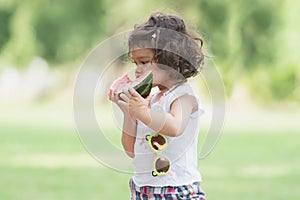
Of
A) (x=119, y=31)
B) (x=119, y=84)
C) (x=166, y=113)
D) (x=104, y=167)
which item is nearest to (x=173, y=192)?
(x=166, y=113)

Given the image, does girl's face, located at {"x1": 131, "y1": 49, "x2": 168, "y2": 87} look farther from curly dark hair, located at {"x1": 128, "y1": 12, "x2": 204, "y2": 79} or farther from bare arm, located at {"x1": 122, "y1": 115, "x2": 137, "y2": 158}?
bare arm, located at {"x1": 122, "y1": 115, "x2": 137, "y2": 158}

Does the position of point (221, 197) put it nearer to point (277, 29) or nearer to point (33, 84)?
point (277, 29)

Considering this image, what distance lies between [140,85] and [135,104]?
2.3 inches

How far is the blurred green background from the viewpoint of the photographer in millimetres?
9492

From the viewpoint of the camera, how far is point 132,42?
7.55ft

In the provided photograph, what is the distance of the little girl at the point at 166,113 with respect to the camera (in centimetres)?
228

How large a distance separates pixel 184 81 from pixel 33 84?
15322 millimetres

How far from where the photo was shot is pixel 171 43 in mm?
2324

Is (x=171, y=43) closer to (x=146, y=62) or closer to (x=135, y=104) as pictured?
(x=146, y=62)

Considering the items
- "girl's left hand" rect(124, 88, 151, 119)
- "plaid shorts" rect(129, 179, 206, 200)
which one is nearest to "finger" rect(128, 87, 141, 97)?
"girl's left hand" rect(124, 88, 151, 119)

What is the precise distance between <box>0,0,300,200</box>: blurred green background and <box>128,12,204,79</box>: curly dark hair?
5.53m

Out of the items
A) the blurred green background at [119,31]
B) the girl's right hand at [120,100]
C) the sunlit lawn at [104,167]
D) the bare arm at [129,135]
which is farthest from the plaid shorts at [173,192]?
the blurred green background at [119,31]

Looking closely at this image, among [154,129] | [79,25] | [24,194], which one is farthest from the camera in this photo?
[79,25]

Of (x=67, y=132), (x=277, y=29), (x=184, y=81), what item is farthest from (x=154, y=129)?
(x=277, y=29)
